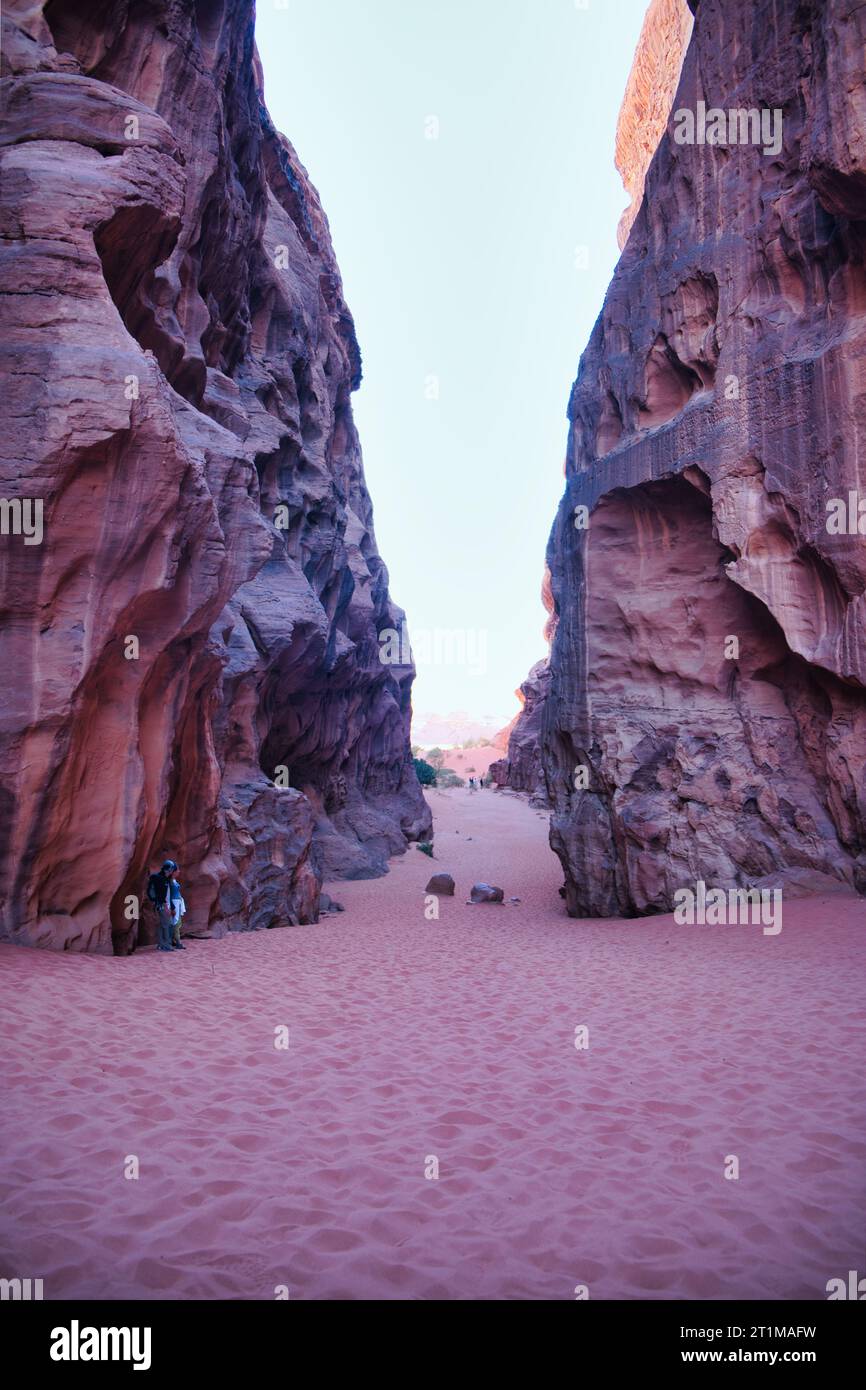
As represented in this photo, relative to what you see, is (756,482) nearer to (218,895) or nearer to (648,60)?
(218,895)

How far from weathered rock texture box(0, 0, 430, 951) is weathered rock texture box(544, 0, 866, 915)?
794 centimetres

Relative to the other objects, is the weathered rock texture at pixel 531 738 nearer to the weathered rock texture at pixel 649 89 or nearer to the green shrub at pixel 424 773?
the green shrub at pixel 424 773

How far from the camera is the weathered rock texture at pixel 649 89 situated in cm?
2583

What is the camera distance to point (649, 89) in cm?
2884

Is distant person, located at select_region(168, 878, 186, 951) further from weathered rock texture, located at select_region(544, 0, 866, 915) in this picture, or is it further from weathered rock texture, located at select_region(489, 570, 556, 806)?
weathered rock texture, located at select_region(489, 570, 556, 806)

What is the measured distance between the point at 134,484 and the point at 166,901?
20.7 feet

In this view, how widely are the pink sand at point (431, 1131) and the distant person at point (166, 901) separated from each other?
1.78 meters

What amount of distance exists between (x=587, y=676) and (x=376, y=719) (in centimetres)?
1774

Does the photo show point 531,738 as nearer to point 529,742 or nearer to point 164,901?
point 529,742

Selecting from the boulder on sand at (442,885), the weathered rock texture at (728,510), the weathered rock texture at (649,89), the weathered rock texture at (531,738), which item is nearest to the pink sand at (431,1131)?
the weathered rock texture at (728,510)

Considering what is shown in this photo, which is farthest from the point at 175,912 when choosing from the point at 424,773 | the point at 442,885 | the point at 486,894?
the point at 424,773
